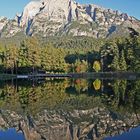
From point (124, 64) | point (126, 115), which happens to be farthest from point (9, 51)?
point (126, 115)

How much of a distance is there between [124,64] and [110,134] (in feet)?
319

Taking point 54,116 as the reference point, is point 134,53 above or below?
above

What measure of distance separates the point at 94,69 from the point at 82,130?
114732mm

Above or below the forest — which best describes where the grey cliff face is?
below

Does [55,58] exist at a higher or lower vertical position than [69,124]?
higher

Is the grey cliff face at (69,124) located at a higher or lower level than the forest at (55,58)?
lower

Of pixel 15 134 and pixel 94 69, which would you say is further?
pixel 94 69

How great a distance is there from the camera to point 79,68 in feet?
462

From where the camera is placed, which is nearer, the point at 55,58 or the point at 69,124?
the point at 69,124

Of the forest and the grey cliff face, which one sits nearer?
the grey cliff face

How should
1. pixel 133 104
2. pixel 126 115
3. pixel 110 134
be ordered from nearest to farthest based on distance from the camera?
pixel 110 134, pixel 126 115, pixel 133 104

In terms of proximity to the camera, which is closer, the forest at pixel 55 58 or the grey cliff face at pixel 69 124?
the grey cliff face at pixel 69 124

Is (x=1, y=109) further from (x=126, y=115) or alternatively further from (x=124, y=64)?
(x=124, y=64)

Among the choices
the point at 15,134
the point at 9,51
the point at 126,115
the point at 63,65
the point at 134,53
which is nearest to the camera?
the point at 15,134
